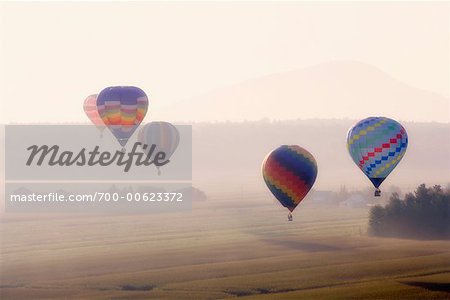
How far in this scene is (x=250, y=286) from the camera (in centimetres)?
6631

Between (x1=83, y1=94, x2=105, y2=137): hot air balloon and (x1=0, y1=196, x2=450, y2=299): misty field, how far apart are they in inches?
384

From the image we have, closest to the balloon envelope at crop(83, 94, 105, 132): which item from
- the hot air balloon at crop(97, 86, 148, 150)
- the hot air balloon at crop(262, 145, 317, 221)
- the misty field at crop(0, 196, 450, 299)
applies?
the hot air balloon at crop(97, 86, 148, 150)

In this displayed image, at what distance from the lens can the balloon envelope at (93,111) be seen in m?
81.4

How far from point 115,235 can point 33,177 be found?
9997 cm

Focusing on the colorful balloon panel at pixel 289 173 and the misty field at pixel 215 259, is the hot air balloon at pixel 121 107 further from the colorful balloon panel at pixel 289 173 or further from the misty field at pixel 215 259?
the colorful balloon panel at pixel 289 173

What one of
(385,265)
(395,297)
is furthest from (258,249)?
(395,297)

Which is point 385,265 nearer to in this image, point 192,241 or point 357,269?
point 357,269

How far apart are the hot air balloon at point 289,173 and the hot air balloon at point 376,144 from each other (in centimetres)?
309

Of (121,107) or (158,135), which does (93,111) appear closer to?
(158,135)

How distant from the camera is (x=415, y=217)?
97.6m

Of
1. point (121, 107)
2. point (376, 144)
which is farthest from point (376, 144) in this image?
point (121, 107)

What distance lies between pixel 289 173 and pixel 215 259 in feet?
44.5

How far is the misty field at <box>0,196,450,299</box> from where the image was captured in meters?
65.2

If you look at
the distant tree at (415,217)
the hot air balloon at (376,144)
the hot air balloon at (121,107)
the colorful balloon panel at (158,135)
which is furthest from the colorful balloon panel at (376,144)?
the distant tree at (415,217)
